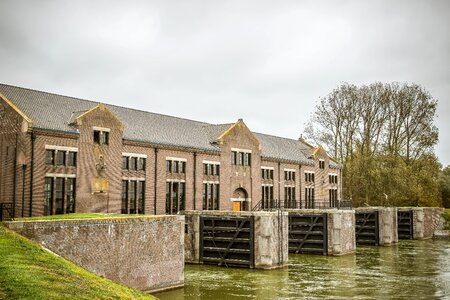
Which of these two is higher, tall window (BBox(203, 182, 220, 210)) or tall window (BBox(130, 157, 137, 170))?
tall window (BBox(130, 157, 137, 170))

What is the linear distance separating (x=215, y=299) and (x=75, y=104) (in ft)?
63.8

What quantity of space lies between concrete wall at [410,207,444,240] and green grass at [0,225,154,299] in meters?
41.4

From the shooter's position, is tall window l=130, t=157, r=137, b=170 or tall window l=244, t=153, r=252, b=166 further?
tall window l=244, t=153, r=252, b=166

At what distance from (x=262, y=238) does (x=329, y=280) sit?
481cm

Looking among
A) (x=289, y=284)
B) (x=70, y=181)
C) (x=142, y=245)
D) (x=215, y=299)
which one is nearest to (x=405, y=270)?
A: (x=289, y=284)

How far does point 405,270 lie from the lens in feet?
96.7

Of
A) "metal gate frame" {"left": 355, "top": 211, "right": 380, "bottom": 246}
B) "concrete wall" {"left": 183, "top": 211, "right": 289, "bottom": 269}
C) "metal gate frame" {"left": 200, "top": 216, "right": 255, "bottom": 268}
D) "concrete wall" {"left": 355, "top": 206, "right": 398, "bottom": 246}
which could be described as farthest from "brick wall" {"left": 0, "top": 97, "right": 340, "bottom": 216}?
"concrete wall" {"left": 355, "top": 206, "right": 398, "bottom": 246}

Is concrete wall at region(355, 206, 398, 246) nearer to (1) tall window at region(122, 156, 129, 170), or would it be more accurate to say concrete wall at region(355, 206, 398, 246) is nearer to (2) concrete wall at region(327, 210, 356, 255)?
(2) concrete wall at region(327, 210, 356, 255)

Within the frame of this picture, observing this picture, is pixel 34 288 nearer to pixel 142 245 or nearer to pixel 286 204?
pixel 142 245

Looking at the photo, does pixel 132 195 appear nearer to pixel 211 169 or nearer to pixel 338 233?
pixel 211 169

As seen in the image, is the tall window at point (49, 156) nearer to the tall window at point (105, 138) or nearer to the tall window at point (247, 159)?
the tall window at point (105, 138)

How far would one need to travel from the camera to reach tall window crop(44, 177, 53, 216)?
28703 millimetres

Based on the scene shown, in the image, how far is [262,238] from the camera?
29.0 metres

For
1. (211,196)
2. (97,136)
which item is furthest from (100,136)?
(211,196)
